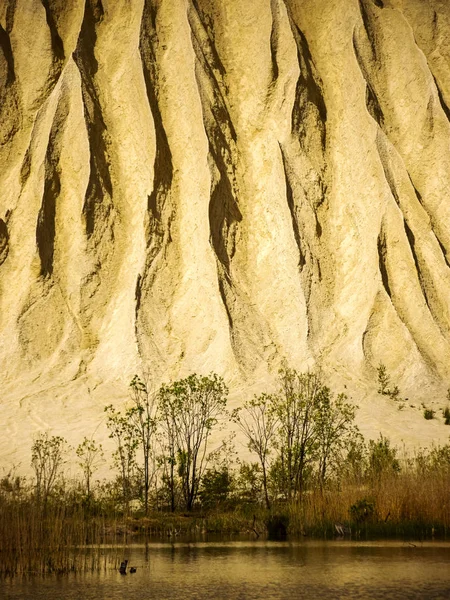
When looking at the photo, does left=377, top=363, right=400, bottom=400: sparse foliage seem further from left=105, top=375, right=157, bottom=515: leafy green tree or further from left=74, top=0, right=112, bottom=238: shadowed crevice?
left=74, top=0, right=112, bottom=238: shadowed crevice

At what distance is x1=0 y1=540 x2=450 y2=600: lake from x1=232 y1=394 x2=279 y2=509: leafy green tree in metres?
5.48

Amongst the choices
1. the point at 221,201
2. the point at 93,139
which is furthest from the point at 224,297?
the point at 93,139

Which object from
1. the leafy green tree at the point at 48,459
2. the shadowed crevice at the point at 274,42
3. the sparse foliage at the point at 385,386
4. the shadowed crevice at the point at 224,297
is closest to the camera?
the leafy green tree at the point at 48,459

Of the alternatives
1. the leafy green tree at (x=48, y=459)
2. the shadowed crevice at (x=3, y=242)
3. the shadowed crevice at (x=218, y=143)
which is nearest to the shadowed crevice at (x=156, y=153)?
the shadowed crevice at (x=218, y=143)

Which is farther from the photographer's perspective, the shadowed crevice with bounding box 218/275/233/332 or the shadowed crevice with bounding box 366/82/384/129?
the shadowed crevice with bounding box 366/82/384/129

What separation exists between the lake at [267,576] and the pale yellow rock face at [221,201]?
11330 mm

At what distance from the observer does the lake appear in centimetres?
1136

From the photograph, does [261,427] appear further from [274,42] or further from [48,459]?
[274,42]

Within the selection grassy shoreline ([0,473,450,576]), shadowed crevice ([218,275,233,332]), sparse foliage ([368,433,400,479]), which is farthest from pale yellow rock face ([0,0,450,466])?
grassy shoreline ([0,473,450,576])

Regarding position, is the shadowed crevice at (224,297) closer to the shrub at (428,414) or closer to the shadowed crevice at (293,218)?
the shadowed crevice at (293,218)

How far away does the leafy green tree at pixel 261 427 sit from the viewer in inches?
867

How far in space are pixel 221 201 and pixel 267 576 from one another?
22.8 metres

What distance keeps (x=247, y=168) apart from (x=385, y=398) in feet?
38.5

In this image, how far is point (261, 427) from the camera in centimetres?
2662
